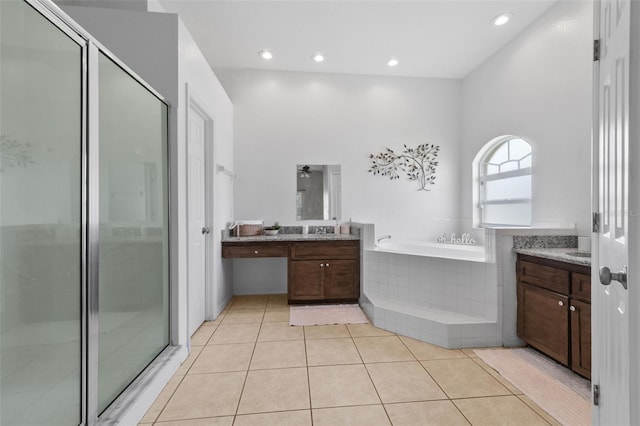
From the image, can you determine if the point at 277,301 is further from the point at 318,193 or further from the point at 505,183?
the point at 505,183

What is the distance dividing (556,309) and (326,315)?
193cm

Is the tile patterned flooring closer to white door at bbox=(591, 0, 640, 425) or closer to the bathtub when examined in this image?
white door at bbox=(591, 0, 640, 425)

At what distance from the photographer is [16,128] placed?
0.98 m

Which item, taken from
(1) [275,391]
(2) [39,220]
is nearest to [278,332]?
(1) [275,391]

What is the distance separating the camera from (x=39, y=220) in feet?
3.53

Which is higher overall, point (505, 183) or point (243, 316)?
point (505, 183)

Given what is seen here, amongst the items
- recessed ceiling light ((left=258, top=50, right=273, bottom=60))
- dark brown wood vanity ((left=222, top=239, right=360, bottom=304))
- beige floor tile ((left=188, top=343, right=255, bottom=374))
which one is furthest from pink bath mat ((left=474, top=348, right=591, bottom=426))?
recessed ceiling light ((left=258, top=50, right=273, bottom=60))

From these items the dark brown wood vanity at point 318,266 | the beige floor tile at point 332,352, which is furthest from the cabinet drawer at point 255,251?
the beige floor tile at point 332,352

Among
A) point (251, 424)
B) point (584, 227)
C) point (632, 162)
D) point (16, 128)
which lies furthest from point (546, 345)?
point (16, 128)

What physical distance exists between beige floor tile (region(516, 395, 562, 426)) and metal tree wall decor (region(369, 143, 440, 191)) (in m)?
2.79

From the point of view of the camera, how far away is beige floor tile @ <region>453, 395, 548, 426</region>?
1.49m

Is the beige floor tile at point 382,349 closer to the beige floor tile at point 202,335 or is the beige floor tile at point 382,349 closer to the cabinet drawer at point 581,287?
the cabinet drawer at point 581,287

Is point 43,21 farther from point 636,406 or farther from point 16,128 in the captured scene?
point 636,406

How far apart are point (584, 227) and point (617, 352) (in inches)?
73.8
